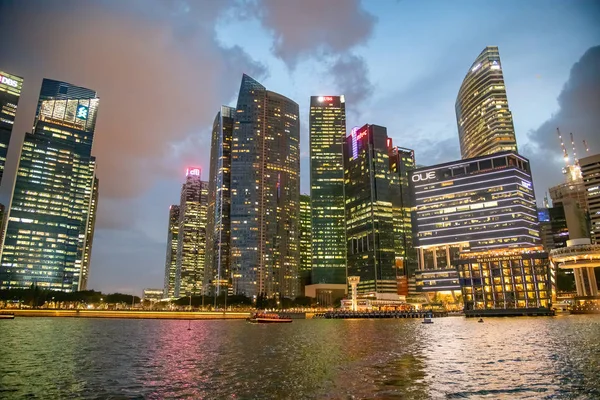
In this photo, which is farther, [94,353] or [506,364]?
[94,353]

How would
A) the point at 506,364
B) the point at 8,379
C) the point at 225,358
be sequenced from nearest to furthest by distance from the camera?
the point at 8,379, the point at 506,364, the point at 225,358

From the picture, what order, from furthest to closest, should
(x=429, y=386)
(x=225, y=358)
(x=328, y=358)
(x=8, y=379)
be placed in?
1. (x=225, y=358)
2. (x=328, y=358)
3. (x=8, y=379)
4. (x=429, y=386)

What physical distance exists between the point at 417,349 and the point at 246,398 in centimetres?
4101

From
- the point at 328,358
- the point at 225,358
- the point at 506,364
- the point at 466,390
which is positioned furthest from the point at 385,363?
the point at 225,358

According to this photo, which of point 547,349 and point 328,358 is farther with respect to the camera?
point 547,349

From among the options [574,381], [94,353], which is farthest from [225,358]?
[574,381]

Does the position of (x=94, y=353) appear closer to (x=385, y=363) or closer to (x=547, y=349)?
(x=385, y=363)

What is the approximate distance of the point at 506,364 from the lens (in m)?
46.6

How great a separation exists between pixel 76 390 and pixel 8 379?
963 cm

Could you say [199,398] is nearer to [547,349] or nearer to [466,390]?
[466,390]

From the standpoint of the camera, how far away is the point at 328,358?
2176 inches

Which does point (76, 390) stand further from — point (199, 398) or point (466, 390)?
point (466, 390)

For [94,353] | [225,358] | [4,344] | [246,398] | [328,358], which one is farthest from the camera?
[4,344]

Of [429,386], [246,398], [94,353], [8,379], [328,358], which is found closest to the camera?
[246,398]
